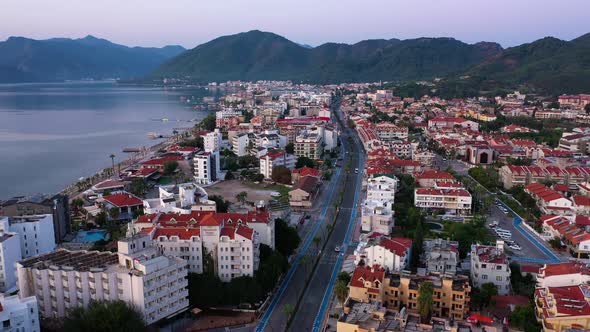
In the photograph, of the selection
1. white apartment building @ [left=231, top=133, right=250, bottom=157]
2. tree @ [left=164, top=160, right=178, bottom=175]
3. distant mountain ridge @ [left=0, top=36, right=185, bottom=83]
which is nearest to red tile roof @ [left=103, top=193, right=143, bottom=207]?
tree @ [left=164, top=160, right=178, bottom=175]

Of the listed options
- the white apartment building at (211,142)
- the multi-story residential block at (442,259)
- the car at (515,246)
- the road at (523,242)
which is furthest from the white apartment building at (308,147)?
the multi-story residential block at (442,259)

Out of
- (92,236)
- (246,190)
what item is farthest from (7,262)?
(246,190)

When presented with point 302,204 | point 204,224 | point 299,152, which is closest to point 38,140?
point 299,152

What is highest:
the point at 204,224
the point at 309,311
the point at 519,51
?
the point at 519,51

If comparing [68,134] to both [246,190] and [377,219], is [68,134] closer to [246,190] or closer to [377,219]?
[246,190]

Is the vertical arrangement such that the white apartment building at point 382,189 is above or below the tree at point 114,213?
above

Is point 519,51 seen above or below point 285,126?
above

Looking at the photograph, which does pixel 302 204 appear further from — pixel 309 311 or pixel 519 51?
pixel 519 51

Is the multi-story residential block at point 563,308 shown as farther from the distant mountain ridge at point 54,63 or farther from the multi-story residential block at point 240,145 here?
the distant mountain ridge at point 54,63
